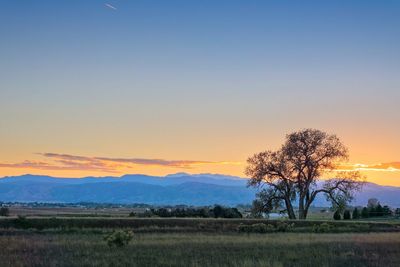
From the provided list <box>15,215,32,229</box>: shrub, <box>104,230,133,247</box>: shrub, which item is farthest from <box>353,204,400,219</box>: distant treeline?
<box>104,230,133,247</box>: shrub

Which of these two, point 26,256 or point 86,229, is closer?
point 26,256

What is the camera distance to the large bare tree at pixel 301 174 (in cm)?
7238

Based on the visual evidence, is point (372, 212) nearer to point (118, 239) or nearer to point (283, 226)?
point (283, 226)

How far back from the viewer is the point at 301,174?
74.4 m

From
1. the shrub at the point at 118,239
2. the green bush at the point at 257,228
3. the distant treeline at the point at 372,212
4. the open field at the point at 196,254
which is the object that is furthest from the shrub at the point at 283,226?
the distant treeline at the point at 372,212

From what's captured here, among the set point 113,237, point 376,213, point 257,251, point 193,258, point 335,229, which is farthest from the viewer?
point 376,213

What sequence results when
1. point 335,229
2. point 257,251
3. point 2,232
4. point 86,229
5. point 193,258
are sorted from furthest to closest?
point 335,229, point 86,229, point 2,232, point 257,251, point 193,258

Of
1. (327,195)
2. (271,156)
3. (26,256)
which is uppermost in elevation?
(271,156)

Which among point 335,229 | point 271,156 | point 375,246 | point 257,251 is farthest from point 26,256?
point 271,156

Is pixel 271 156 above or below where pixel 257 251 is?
above

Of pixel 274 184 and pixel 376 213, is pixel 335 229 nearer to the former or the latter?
pixel 274 184

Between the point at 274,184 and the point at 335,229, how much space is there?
835 inches

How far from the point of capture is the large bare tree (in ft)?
237

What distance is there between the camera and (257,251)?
95.3 ft
